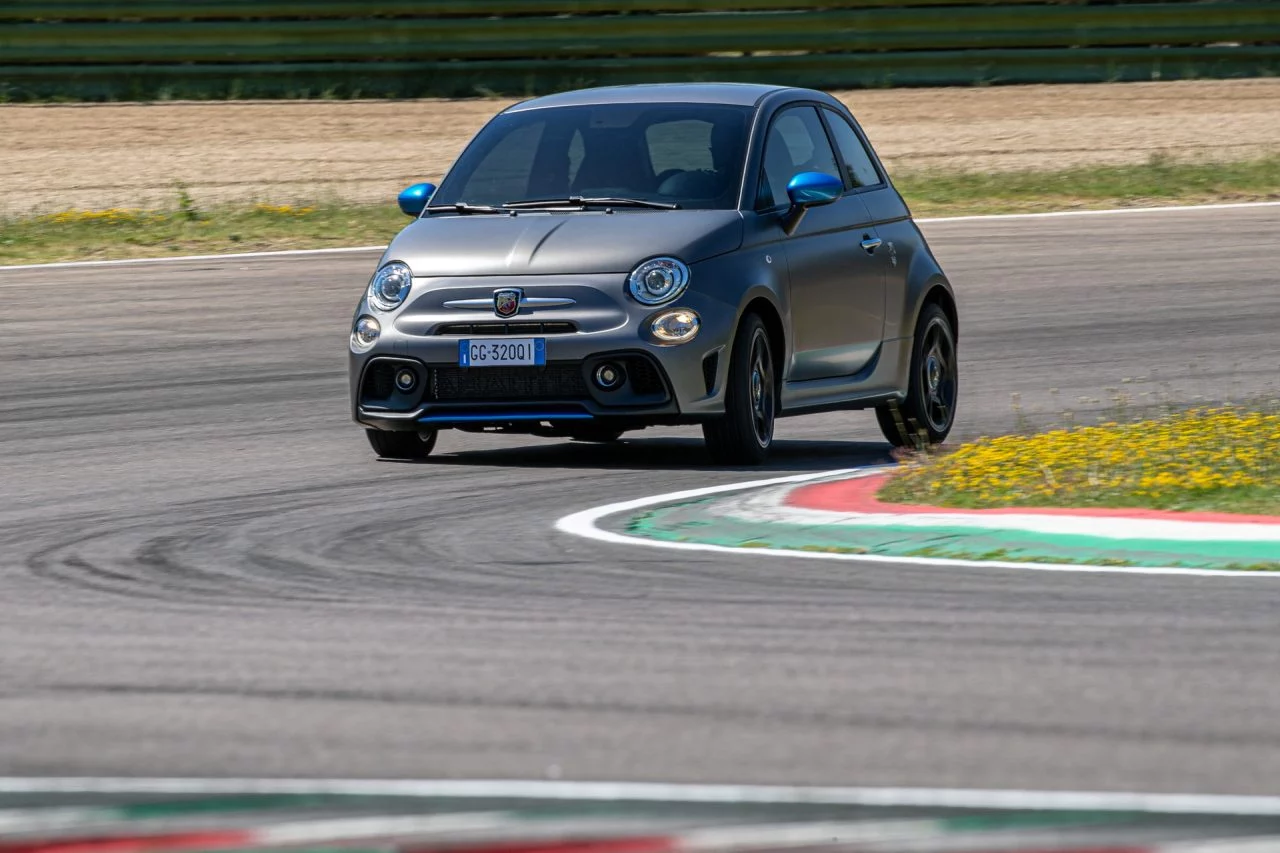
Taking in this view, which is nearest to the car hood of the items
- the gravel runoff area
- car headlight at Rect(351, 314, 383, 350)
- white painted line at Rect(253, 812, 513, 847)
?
car headlight at Rect(351, 314, 383, 350)

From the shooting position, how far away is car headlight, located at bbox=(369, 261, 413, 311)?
1136cm

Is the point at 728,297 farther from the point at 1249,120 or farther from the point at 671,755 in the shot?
the point at 1249,120

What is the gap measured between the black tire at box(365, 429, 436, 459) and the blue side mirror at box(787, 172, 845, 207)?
1.88m

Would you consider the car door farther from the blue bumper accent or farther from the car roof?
the blue bumper accent

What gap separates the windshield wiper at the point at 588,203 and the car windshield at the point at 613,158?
0.03 meters

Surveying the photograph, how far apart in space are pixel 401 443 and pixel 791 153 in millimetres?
2233

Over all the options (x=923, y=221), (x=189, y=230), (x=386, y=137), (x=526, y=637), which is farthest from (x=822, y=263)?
(x=386, y=137)

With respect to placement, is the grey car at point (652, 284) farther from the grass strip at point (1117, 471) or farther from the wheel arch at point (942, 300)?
the grass strip at point (1117, 471)

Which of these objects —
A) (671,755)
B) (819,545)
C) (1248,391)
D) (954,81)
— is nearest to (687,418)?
(819,545)

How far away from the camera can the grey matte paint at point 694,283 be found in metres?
11.1

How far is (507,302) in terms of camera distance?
11.1 m

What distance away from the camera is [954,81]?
31016 millimetres

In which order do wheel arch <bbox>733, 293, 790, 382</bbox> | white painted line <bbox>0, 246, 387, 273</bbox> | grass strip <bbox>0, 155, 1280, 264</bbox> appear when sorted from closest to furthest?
wheel arch <bbox>733, 293, 790, 382</bbox> → white painted line <bbox>0, 246, 387, 273</bbox> → grass strip <bbox>0, 155, 1280, 264</bbox>

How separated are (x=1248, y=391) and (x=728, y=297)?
4230 millimetres
